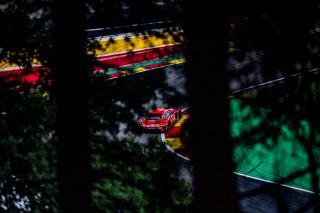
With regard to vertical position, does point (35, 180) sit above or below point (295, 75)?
below

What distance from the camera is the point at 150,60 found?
15.6 metres

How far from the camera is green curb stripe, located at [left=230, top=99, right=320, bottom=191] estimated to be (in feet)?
27.0

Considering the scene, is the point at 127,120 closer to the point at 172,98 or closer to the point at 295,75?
the point at 172,98

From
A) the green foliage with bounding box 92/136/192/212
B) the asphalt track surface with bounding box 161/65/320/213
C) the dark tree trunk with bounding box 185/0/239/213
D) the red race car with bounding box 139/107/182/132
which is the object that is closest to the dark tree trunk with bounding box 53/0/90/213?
the green foliage with bounding box 92/136/192/212

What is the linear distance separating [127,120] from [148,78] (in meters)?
0.72

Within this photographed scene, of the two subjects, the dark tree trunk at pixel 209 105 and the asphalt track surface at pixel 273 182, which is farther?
the asphalt track surface at pixel 273 182

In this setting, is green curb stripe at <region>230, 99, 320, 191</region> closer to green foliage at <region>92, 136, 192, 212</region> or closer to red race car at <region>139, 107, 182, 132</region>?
red race car at <region>139, 107, 182, 132</region>

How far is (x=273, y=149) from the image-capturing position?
8.77 m

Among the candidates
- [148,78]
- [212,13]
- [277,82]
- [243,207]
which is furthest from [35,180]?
[277,82]

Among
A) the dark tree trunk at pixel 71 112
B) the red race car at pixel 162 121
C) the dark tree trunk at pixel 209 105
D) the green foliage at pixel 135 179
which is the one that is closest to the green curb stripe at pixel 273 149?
the red race car at pixel 162 121

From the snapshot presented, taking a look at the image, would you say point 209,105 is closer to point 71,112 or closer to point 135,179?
point 135,179

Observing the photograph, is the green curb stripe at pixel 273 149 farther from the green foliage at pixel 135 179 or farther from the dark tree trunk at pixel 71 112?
the dark tree trunk at pixel 71 112

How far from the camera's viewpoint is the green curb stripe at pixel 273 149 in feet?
27.0

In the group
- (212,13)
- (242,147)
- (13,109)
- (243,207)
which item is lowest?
(243,207)
